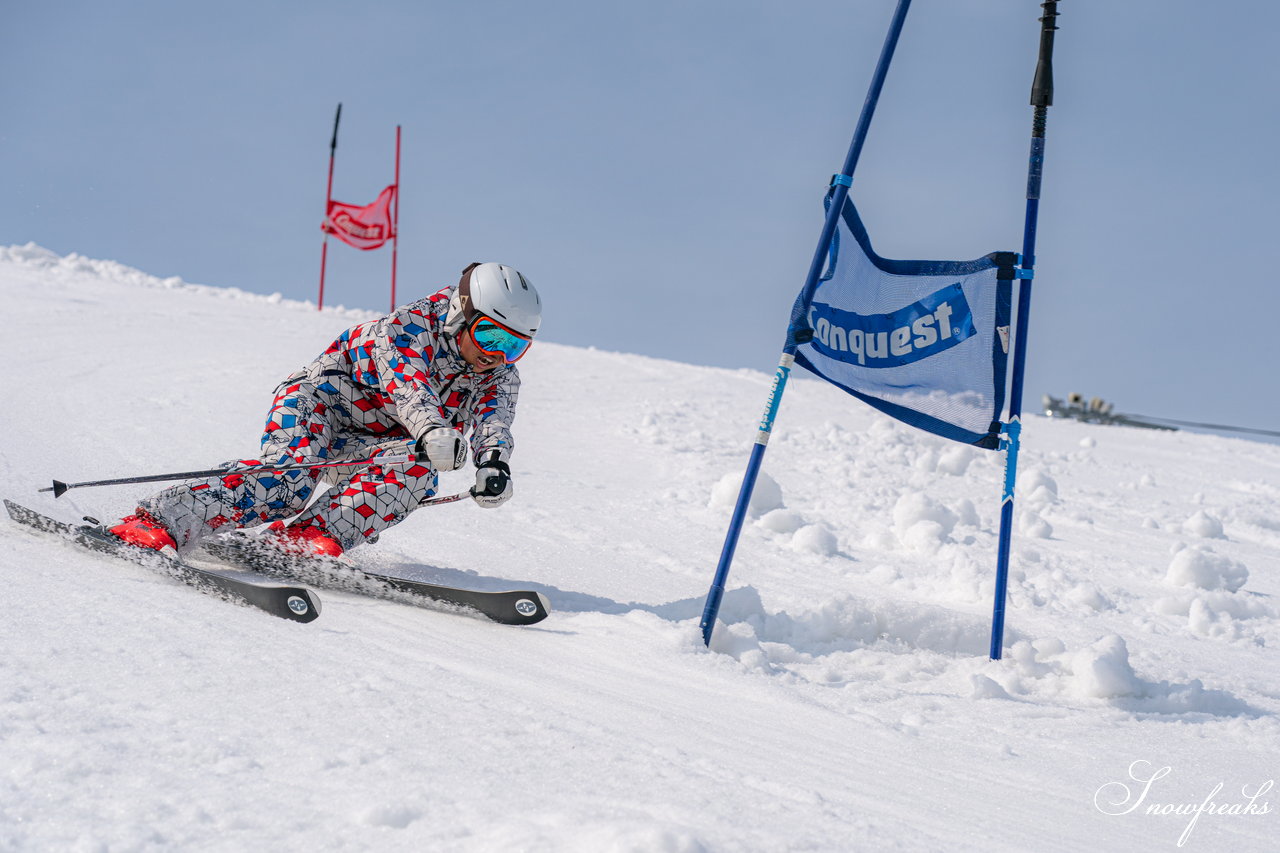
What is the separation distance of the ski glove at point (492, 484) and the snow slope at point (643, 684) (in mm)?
481

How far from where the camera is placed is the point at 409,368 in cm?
427

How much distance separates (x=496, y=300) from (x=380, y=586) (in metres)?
1.18

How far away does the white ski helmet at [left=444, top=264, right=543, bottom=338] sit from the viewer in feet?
13.8

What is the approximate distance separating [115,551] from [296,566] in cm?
64

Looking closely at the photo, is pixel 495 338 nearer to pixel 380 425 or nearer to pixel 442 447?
pixel 442 447

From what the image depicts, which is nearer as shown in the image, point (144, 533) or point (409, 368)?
point (144, 533)

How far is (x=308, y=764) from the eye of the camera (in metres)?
2.19

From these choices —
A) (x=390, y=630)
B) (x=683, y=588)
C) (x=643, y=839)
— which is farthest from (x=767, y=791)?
(x=683, y=588)

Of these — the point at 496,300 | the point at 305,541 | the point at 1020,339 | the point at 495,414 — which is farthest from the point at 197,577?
the point at 1020,339

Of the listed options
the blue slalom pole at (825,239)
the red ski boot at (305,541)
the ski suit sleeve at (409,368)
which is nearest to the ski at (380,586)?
the red ski boot at (305,541)

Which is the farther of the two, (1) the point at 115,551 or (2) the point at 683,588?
(2) the point at 683,588

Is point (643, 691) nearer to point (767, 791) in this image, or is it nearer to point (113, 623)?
point (767, 791)

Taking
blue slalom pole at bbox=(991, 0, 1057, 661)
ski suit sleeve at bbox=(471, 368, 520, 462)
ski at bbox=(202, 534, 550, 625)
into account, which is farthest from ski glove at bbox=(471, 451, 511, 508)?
blue slalom pole at bbox=(991, 0, 1057, 661)

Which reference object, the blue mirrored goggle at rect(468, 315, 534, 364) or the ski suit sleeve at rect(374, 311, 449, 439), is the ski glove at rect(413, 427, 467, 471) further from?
the blue mirrored goggle at rect(468, 315, 534, 364)
